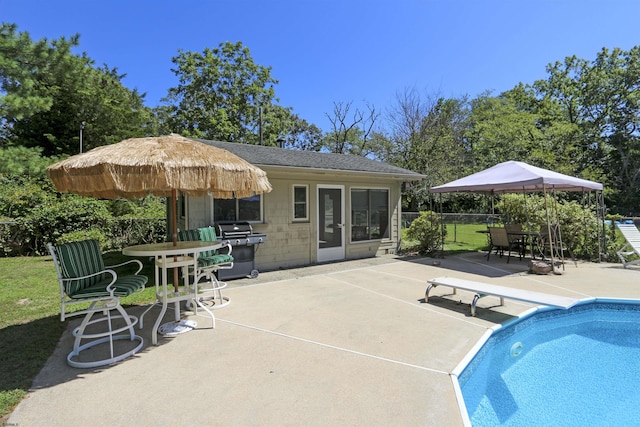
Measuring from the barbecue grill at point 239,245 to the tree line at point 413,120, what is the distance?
1131 cm

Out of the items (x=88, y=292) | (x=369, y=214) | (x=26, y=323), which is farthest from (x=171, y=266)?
(x=369, y=214)

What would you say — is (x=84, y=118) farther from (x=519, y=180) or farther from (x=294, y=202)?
(x=519, y=180)

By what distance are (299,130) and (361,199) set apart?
21326mm

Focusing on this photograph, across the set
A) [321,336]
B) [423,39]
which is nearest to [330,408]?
[321,336]

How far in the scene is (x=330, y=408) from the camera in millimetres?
2650

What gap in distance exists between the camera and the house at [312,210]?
801cm

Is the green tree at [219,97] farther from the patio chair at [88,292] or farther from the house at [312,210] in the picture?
the patio chair at [88,292]

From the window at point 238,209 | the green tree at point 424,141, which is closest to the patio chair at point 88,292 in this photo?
the window at point 238,209

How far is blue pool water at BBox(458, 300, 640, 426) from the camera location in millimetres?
3121

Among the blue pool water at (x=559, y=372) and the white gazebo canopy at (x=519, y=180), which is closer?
the blue pool water at (x=559, y=372)

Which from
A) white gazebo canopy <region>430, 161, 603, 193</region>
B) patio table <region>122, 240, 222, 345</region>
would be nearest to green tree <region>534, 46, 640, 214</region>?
white gazebo canopy <region>430, 161, 603, 193</region>

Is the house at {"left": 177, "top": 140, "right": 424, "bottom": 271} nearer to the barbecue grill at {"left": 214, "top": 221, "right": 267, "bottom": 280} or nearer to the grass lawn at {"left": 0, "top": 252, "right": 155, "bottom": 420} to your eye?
the barbecue grill at {"left": 214, "top": 221, "right": 267, "bottom": 280}

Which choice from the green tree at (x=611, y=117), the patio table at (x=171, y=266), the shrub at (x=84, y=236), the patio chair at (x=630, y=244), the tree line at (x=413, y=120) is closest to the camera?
the patio table at (x=171, y=266)

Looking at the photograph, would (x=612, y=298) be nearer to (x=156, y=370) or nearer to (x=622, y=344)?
(x=622, y=344)
